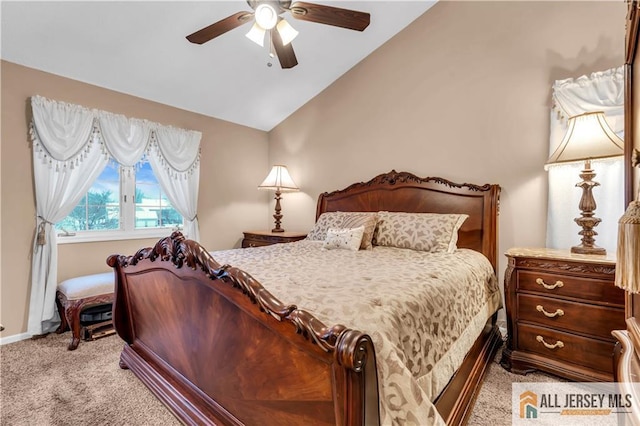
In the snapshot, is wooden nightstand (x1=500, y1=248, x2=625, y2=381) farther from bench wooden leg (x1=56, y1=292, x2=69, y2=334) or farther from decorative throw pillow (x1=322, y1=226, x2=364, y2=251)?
bench wooden leg (x1=56, y1=292, x2=69, y2=334)

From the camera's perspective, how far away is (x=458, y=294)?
1.63m

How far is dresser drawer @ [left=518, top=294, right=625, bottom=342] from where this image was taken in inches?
70.6

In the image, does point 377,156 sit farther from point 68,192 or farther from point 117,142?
point 68,192

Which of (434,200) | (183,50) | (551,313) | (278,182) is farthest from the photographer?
(278,182)

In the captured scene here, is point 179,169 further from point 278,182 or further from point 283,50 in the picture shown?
point 283,50

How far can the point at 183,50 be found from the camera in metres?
2.84

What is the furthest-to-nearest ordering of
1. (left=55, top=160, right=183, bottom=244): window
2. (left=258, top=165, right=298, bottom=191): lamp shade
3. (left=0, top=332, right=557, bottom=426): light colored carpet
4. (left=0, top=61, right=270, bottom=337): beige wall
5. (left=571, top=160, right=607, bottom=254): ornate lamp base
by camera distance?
(left=258, top=165, right=298, bottom=191): lamp shade → (left=55, top=160, right=183, bottom=244): window → (left=0, top=61, right=270, bottom=337): beige wall → (left=571, top=160, right=607, bottom=254): ornate lamp base → (left=0, top=332, right=557, bottom=426): light colored carpet

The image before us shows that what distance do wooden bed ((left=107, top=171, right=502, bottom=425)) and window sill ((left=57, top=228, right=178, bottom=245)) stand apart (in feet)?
4.30

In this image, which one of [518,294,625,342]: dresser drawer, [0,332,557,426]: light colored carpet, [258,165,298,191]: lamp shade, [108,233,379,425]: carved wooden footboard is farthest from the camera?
[258,165,298,191]: lamp shade

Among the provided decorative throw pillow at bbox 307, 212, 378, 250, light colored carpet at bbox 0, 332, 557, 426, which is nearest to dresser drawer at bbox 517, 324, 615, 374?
light colored carpet at bbox 0, 332, 557, 426

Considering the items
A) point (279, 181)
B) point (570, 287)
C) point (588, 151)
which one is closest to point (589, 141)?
point (588, 151)

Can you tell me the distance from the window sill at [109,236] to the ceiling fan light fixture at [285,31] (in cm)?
259

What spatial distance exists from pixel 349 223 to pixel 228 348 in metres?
1.80

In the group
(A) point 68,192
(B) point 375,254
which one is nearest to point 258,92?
(A) point 68,192
